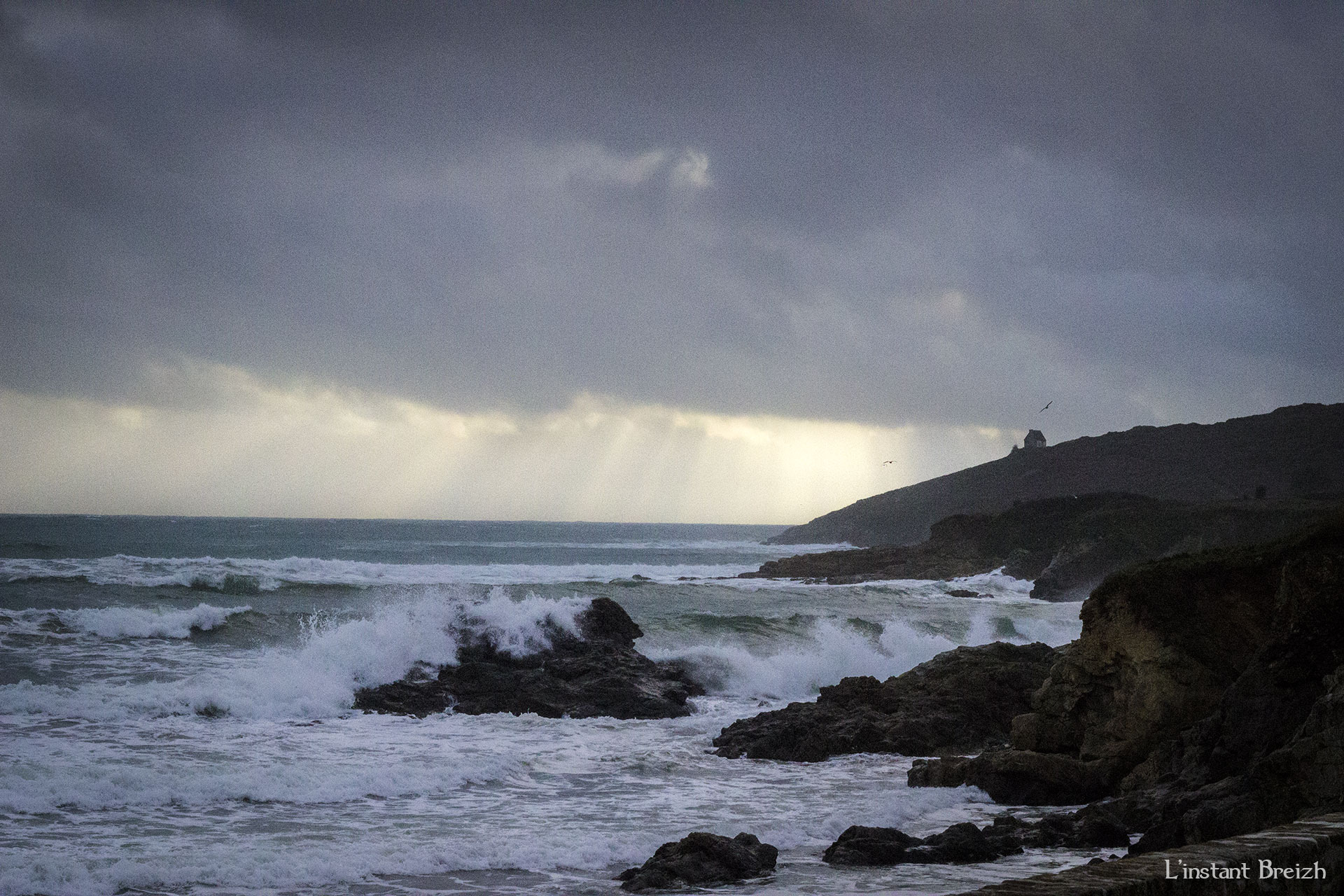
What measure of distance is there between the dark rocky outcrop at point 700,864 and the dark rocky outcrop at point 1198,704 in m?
3.17

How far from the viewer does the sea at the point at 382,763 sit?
335 inches

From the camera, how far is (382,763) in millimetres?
12547

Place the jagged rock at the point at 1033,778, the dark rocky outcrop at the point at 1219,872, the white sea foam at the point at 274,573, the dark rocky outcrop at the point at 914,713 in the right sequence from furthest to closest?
the white sea foam at the point at 274,573
the dark rocky outcrop at the point at 914,713
the jagged rock at the point at 1033,778
the dark rocky outcrop at the point at 1219,872

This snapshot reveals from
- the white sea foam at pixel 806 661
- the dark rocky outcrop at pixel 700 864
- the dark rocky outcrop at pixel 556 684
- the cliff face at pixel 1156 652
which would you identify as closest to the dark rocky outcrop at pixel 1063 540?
the white sea foam at pixel 806 661

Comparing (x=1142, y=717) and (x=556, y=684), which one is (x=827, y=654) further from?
(x=1142, y=717)

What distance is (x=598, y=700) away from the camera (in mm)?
17219

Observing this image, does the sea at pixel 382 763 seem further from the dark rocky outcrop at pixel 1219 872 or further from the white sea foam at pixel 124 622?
the dark rocky outcrop at pixel 1219 872

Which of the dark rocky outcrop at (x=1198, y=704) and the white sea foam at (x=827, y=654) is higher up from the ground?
the dark rocky outcrop at (x=1198, y=704)

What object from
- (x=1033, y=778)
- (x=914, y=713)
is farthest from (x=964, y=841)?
(x=914, y=713)

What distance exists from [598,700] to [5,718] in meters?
8.91

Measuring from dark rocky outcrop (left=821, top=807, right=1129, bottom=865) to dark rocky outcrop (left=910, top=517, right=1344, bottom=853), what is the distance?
43 centimetres

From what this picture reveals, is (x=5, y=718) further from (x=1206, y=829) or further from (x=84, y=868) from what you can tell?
(x=1206, y=829)

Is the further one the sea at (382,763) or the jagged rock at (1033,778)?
the jagged rock at (1033,778)

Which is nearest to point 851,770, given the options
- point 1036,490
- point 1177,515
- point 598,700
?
point 598,700
